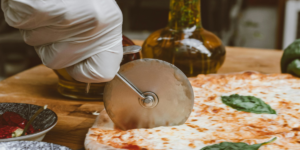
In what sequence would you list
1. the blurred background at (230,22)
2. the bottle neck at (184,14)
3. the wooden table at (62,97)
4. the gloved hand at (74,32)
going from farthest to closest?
the blurred background at (230,22) < the bottle neck at (184,14) < the wooden table at (62,97) < the gloved hand at (74,32)

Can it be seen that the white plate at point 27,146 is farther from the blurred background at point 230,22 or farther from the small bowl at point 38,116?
the blurred background at point 230,22

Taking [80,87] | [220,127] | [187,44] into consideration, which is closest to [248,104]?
[220,127]

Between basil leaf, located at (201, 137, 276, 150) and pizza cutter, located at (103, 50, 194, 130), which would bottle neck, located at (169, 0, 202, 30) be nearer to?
pizza cutter, located at (103, 50, 194, 130)

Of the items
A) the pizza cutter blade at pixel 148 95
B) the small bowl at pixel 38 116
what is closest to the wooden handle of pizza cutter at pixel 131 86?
the pizza cutter blade at pixel 148 95

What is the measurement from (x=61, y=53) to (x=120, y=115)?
218 millimetres

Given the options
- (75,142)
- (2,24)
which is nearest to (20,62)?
(2,24)

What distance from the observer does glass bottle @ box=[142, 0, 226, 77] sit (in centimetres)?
97

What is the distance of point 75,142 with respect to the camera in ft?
2.08

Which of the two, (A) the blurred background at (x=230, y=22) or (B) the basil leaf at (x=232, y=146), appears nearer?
(B) the basil leaf at (x=232, y=146)

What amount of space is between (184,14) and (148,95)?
44 cm

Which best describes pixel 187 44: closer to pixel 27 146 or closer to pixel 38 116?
pixel 38 116

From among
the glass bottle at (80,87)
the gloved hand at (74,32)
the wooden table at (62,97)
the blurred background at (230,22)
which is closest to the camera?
the gloved hand at (74,32)

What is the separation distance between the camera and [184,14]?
3.22 feet

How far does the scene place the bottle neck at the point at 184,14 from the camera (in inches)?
37.9
